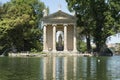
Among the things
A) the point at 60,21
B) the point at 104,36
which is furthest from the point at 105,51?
the point at 60,21

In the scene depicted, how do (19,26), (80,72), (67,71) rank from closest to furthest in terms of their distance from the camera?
(80,72) < (67,71) < (19,26)

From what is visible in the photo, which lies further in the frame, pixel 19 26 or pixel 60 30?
pixel 60 30

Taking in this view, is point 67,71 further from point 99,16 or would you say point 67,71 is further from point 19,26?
point 19,26

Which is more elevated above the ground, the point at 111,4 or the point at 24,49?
the point at 111,4

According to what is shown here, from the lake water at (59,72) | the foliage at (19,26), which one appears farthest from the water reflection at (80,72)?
the foliage at (19,26)

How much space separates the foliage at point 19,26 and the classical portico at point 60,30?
3.19 meters

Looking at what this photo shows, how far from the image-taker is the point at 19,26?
104875mm

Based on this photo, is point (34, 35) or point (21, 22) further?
point (34, 35)

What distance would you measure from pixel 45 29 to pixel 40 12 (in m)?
10.3

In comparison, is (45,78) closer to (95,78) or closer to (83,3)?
(95,78)

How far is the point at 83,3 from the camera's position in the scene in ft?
318

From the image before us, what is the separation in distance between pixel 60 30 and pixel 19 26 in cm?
2118

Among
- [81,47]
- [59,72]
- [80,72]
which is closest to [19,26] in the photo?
[81,47]

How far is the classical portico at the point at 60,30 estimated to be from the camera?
114m
